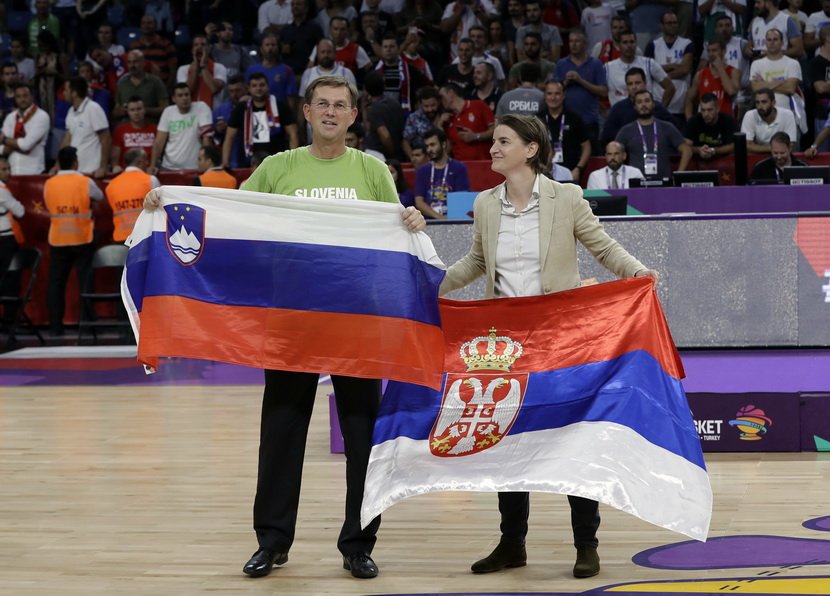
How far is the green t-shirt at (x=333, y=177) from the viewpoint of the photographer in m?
4.89

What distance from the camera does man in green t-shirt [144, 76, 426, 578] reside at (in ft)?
15.7

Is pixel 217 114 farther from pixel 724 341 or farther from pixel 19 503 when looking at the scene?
pixel 19 503

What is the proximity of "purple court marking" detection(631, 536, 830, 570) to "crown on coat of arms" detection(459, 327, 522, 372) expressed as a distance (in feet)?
3.02

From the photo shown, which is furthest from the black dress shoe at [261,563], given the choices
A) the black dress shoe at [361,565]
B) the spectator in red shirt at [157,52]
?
the spectator in red shirt at [157,52]

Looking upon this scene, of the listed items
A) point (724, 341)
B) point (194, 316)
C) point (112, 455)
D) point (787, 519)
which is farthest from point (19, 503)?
point (724, 341)

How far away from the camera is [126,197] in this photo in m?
13.1

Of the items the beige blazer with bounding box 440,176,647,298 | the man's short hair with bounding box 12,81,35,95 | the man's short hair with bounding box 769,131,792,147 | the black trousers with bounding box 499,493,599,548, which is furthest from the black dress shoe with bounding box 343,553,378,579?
the man's short hair with bounding box 12,81,35,95

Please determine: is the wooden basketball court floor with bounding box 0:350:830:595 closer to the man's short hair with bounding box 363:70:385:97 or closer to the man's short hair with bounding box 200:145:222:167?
the man's short hair with bounding box 200:145:222:167

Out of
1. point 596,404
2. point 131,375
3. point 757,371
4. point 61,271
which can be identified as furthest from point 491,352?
point 61,271

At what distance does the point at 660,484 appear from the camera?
15.0 ft

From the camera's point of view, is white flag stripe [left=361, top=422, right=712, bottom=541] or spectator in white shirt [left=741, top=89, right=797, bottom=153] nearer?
white flag stripe [left=361, top=422, right=712, bottom=541]

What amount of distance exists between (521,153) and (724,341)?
4.08 m

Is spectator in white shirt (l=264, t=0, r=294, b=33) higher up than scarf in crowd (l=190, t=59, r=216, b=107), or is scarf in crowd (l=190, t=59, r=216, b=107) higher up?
spectator in white shirt (l=264, t=0, r=294, b=33)

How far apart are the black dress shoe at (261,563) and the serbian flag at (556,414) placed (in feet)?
1.41
